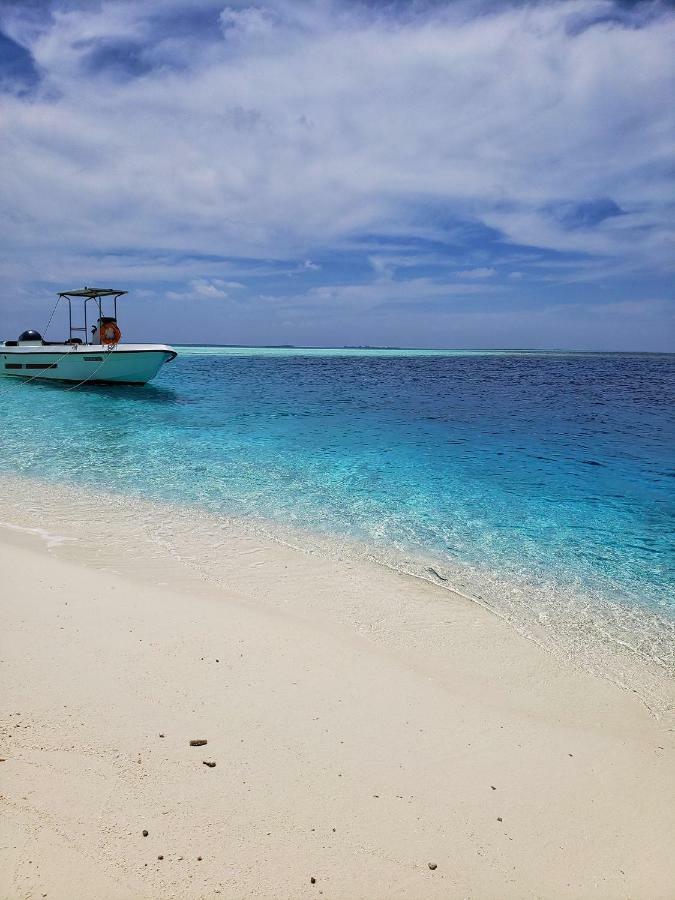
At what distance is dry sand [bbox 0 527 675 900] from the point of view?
2033 mm

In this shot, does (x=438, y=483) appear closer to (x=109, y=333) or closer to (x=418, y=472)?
(x=418, y=472)

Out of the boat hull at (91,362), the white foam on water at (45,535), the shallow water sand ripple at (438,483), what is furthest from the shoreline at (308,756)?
the boat hull at (91,362)

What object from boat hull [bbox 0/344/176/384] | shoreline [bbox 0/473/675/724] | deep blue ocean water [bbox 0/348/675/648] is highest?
boat hull [bbox 0/344/176/384]

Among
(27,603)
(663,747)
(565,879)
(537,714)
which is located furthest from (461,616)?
(27,603)

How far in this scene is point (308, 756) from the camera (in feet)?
8.70

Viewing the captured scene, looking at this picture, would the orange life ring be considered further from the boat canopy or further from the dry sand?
the dry sand

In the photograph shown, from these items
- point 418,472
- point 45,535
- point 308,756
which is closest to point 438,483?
point 418,472

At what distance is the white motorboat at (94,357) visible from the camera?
71.5ft

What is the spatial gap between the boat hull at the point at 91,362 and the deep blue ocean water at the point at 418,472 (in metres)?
2.35

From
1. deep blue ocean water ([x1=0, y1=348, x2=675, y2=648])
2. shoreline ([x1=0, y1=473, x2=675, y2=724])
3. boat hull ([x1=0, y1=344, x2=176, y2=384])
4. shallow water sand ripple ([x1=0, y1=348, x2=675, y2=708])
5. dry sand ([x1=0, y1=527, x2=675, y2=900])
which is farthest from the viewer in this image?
boat hull ([x1=0, y1=344, x2=176, y2=384])

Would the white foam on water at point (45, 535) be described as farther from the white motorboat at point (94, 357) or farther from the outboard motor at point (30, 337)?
the outboard motor at point (30, 337)

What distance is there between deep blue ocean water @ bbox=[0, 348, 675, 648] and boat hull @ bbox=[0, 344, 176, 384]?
235 cm

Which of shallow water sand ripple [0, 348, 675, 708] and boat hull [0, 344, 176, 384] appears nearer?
shallow water sand ripple [0, 348, 675, 708]

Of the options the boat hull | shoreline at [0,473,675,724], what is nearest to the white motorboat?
the boat hull
